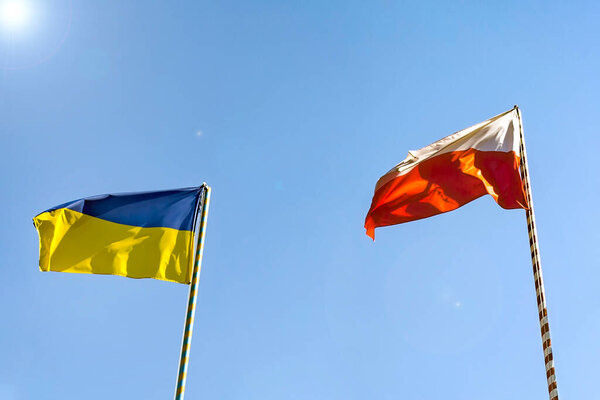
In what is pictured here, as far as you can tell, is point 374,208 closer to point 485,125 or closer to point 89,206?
point 485,125

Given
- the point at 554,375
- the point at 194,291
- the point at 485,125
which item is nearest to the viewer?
the point at 554,375

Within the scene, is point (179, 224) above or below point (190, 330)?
above

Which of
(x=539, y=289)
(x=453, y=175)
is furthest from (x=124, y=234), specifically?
(x=539, y=289)

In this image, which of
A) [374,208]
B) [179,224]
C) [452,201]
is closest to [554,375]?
[452,201]

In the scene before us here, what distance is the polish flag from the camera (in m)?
15.5

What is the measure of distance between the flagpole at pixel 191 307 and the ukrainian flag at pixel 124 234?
0.22 m

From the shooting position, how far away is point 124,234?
1692cm

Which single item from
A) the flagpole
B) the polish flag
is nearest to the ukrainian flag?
the flagpole

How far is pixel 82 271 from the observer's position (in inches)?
649

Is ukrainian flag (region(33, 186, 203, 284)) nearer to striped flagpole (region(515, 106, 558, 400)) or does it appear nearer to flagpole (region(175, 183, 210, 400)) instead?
flagpole (region(175, 183, 210, 400))

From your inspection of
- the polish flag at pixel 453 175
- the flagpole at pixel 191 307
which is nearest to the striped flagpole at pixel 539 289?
the polish flag at pixel 453 175

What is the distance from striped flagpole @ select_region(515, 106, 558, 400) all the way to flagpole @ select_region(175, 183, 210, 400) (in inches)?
313

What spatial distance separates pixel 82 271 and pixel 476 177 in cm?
1069

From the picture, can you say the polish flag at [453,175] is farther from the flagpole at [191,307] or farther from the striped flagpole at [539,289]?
the flagpole at [191,307]
